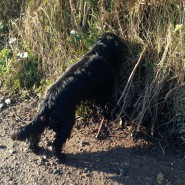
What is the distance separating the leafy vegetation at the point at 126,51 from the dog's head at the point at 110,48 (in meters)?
0.13

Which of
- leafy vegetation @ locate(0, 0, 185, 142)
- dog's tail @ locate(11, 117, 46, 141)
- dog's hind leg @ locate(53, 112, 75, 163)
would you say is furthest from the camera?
leafy vegetation @ locate(0, 0, 185, 142)

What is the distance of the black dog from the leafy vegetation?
0.69 ft

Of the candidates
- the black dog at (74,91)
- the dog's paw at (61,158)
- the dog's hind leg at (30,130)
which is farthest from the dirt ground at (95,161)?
the dog's hind leg at (30,130)

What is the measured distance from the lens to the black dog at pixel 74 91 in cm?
379

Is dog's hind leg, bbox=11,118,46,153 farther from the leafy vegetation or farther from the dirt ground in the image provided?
the leafy vegetation

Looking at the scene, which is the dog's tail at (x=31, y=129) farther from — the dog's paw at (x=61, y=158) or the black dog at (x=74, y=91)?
the dog's paw at (x=61, y=158)

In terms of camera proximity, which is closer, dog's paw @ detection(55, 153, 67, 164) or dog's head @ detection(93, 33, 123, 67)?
dog's paw @ detection(55, 153, 67, 164)

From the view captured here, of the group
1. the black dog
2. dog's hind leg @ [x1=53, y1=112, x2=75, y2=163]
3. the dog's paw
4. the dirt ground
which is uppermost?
the black dog

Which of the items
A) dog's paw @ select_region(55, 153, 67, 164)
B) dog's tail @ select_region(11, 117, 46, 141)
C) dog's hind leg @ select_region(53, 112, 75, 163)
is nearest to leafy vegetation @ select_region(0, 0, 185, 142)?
dog's hind leg @ select_region(53, 112, 75, 163)

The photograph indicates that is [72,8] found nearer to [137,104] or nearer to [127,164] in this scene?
[137,104]

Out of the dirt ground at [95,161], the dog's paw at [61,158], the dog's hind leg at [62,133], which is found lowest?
the dirt ground at [95,161]

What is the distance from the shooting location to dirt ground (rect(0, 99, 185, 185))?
12.5 ft

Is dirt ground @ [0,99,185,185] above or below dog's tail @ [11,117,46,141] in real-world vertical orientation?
below

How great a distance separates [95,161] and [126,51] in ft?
4.41
